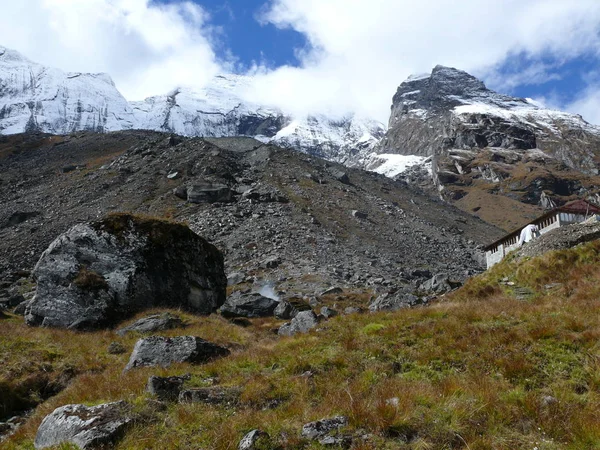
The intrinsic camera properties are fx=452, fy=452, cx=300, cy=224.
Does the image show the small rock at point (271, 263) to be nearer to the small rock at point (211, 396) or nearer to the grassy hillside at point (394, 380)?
the grassy hillside at point (394, 380)

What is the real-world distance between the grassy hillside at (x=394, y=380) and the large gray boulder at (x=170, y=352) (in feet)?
2.31

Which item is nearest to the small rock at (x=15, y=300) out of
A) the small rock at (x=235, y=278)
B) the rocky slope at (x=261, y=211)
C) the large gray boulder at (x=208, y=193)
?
the rocky slope at (x=261, y=211)

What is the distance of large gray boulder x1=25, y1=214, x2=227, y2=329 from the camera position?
19.0 m

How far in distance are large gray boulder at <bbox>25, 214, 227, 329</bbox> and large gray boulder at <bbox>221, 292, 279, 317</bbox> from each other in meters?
1.53

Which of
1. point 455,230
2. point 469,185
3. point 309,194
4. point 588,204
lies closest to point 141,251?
point 588,204

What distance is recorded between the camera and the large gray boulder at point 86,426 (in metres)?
6.45

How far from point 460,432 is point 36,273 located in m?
19.4

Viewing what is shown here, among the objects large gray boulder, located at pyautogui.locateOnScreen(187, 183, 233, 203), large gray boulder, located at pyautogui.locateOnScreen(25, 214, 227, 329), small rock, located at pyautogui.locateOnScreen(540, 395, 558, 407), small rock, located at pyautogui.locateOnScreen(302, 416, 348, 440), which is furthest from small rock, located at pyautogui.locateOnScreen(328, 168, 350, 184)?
small rock, located at pyautogui.locateOnScreen(302, 416, 348, 440)

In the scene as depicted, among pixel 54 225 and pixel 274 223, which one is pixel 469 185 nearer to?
pixel 274 223

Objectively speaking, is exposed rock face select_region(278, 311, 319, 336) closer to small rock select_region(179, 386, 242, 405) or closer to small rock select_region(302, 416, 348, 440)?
small rock select_region(179, 386, 242, 405)

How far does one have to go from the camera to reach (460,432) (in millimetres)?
6043

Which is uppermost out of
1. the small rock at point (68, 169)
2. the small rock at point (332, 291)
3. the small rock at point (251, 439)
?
the small rock at point (68, 169)

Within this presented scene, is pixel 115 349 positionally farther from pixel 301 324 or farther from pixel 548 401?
pixel 548 401

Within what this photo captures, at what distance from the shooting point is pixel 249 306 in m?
26.5
